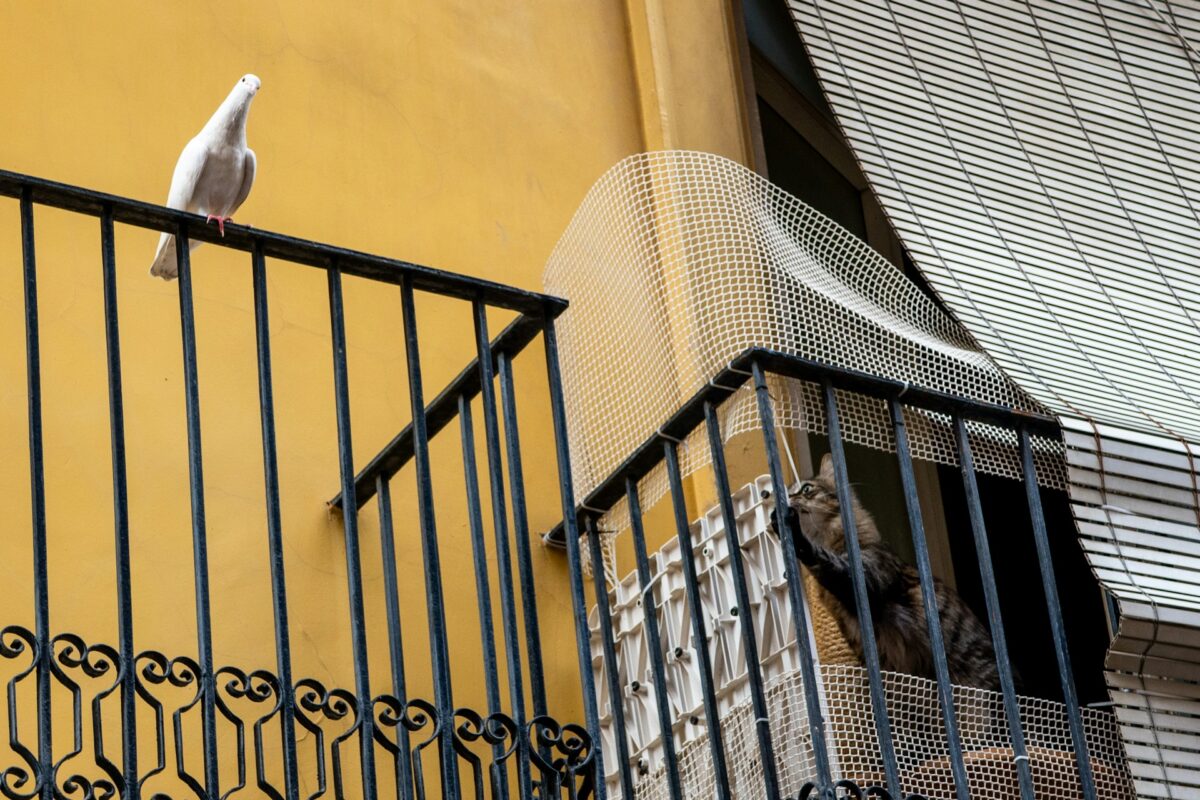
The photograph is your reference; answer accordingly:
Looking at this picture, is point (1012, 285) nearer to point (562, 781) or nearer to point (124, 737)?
point (562, 781)

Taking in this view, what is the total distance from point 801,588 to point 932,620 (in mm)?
380

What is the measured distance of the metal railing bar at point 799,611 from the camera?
157 inches

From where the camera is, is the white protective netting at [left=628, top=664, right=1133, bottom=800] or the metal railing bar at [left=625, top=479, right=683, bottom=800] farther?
the white protective netting at [left=628, top=664, right=1133, bottom=800]

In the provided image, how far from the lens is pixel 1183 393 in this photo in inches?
200

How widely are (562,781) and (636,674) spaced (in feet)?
3.90

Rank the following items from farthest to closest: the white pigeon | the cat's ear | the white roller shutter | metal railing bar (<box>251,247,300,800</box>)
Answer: the cat's ear, the white roller shutter, the white pigeon, metal railing bar (<box>251,247,300,800</box>)

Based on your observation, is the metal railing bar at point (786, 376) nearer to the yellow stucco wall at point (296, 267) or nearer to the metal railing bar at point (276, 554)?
the yellow stucco wall at point (296, 267)

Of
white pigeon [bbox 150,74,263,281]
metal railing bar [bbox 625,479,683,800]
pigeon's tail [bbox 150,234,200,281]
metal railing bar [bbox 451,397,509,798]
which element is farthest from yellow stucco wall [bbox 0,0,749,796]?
metal railing bar [bbox 451,397,509,798]

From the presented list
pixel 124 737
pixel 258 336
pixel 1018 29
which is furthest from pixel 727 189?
pixel 124 737

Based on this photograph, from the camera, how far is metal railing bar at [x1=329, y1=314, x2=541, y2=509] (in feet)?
14.3

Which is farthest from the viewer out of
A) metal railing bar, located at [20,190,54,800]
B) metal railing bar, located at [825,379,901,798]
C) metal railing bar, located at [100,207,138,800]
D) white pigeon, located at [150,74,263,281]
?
white pigeon, located at [150,74,263,281]

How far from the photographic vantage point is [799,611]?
4.10m

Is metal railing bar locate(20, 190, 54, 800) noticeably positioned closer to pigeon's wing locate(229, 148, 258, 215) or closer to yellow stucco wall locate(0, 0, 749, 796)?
pigeon's wing locate(229, 148, 258, 215)

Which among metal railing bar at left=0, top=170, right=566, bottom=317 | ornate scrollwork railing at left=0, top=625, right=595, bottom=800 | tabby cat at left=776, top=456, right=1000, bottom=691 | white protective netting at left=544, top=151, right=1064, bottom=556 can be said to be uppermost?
white protective netting at left=544, top=151, right=1064, bottom=556
